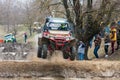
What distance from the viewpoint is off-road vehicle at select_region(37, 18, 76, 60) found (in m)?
16.0

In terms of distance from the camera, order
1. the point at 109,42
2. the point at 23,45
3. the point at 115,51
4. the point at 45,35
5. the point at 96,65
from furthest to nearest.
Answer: the point at 23,45 → the point at 115,51 → the point at 109,42 → the point at 45,35 → the point at 96,65

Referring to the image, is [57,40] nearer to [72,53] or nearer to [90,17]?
[72,53]

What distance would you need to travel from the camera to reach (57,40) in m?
16.0

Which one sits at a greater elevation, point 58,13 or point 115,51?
point 58,13

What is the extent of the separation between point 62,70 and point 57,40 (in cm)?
312

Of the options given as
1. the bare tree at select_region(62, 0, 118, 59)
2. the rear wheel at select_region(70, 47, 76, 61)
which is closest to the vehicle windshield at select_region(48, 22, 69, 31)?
the rear wheel at select_region(70, 47, 76, 61)

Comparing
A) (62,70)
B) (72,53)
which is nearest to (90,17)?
(72,53)

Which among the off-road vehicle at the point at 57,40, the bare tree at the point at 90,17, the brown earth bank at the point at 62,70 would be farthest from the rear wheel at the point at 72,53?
the bare tree at the point at 90,17

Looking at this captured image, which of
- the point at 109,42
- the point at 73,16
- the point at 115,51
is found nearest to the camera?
the point at 109,42

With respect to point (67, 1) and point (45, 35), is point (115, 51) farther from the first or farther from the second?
point (45, 35)

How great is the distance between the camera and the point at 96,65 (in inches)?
531

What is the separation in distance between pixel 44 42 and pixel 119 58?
7679 mm

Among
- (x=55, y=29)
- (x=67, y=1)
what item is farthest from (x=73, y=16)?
(x=55, y=29)

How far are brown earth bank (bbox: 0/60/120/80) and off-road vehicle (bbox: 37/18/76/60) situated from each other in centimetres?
258
